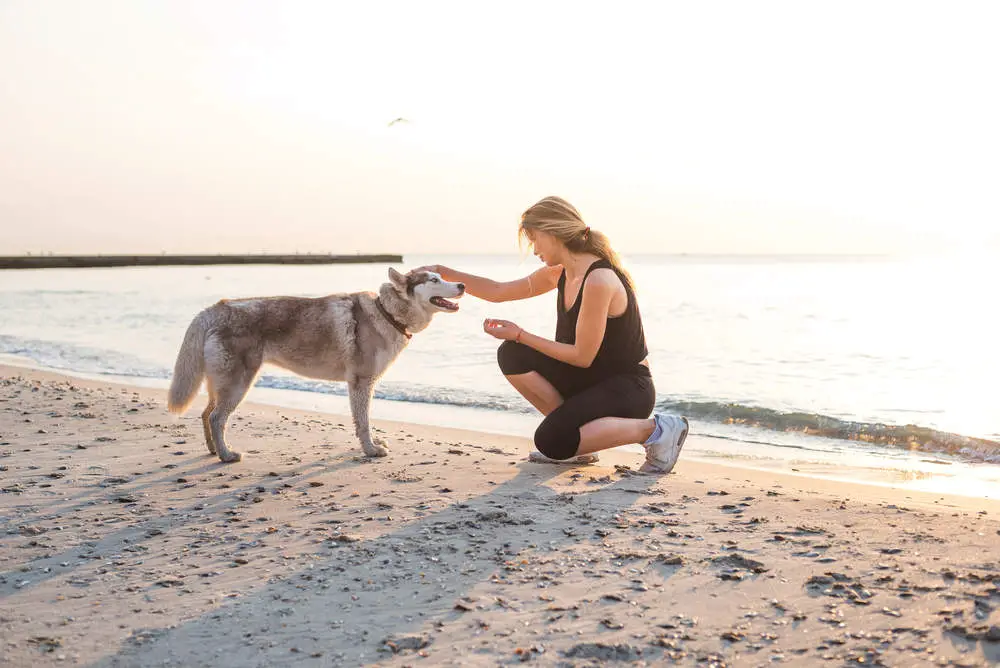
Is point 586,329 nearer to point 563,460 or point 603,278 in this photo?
point 603,278

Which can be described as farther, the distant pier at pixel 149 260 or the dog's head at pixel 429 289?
the distant pier at pixel 149 260

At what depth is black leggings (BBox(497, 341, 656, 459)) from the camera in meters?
5.40

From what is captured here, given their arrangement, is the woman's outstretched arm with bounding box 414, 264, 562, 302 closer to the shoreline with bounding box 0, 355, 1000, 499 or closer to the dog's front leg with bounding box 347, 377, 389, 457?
the dog's front leg with bounding box 347, 377, 389, 457

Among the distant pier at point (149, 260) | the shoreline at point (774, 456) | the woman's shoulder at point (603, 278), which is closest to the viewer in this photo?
the woman's shoulder at point (603, 278)

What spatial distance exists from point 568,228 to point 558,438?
55.5 inches

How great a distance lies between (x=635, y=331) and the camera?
5.49m

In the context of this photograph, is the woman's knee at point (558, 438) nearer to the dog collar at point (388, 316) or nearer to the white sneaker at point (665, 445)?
the white sneaker at point (665, 445)

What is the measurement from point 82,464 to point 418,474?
92.2 inches

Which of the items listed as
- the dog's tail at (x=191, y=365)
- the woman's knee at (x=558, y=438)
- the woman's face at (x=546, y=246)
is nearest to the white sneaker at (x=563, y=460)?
the woman's knee at (x=558, y=438)

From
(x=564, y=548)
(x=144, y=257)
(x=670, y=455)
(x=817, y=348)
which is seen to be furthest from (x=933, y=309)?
(x=144, y=257)

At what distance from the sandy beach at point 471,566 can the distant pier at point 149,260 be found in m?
76.9

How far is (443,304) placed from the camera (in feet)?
20.2

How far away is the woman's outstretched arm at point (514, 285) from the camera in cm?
605

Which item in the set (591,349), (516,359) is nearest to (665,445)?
(591,349)
